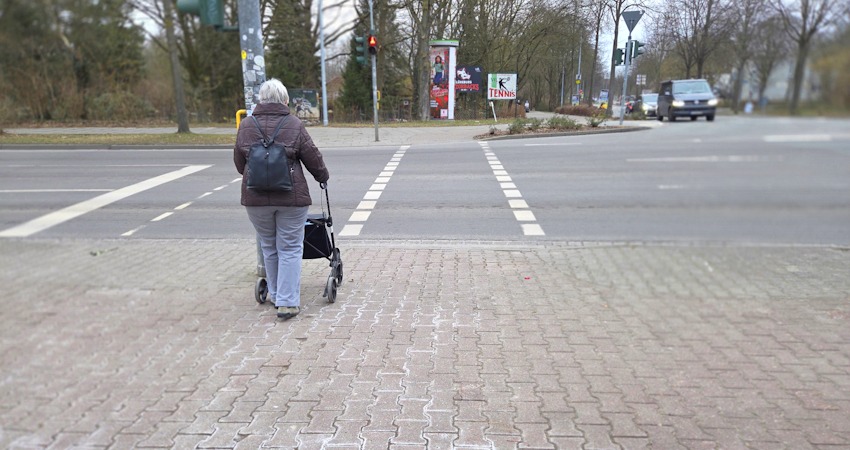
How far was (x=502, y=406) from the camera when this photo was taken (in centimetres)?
236

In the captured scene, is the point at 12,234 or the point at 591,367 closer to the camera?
the point at 591,367

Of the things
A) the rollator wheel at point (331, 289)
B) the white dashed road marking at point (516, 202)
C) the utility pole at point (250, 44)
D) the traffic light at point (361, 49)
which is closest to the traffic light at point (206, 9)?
the utility pole at point (250, 44)

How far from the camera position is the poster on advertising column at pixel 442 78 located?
26.0 meters

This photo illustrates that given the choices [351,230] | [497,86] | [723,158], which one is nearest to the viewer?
[723,158]

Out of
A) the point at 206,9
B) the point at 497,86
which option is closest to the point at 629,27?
the point at 206,9

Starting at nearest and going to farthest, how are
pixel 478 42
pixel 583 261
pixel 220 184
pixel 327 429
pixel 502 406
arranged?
1. pixel 327 429
2. pixel 502 406
3. pixel 583 261
4. pixel 220 184
5. pixel 478 42

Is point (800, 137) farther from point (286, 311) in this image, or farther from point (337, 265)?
point (337, 265)

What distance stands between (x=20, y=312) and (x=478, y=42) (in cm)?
2765

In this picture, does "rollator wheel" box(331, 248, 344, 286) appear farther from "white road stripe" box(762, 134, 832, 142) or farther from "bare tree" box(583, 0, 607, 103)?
"white road stripe" box(762, 134, 832, 142)

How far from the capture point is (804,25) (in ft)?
4.04

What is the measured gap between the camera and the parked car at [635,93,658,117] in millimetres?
2049

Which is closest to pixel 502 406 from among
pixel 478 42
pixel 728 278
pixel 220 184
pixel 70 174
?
pixel 728 278

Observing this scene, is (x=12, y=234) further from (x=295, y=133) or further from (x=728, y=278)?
(x=728, y=278)

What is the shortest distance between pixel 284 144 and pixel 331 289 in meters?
1.11
